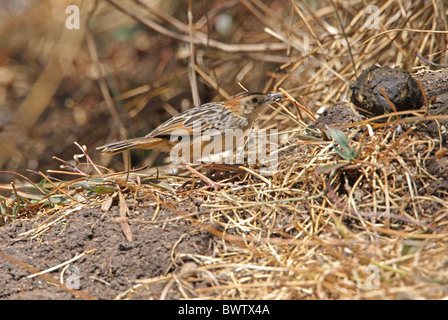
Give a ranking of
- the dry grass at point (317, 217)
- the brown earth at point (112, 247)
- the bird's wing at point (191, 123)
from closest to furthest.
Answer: the dry grass at point (317, 217)
the brown earth at point (112, 247)
the bird's wing at point (191, 123)

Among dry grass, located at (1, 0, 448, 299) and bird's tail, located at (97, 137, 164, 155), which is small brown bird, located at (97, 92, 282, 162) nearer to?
bird's tail, located at (97, 137, 164, 155)

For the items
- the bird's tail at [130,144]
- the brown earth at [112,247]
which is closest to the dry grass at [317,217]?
the brown earth at [112,247]

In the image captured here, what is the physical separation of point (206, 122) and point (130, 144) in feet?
2.51

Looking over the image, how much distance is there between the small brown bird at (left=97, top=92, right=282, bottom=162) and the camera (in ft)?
15.9

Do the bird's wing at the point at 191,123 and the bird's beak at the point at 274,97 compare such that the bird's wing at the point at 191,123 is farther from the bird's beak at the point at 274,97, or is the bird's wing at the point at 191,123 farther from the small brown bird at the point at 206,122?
the bird's beak at the point at 274,97

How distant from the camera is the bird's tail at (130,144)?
476 cm

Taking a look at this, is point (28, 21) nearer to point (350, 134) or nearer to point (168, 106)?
point (168, 106)

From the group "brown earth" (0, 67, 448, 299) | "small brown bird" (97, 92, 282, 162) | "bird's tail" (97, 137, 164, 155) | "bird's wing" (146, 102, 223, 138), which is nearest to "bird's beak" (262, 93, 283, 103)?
"small brown bird" (97, 92, 282, 162)

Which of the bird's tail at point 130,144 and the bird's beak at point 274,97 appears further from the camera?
the bird's beak at point 274,97

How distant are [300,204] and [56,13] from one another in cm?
552

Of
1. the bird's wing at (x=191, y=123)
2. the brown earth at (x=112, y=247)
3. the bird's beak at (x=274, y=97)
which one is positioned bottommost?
the brown earth at (x=112, y=247)

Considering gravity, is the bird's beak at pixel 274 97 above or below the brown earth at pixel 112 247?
above
